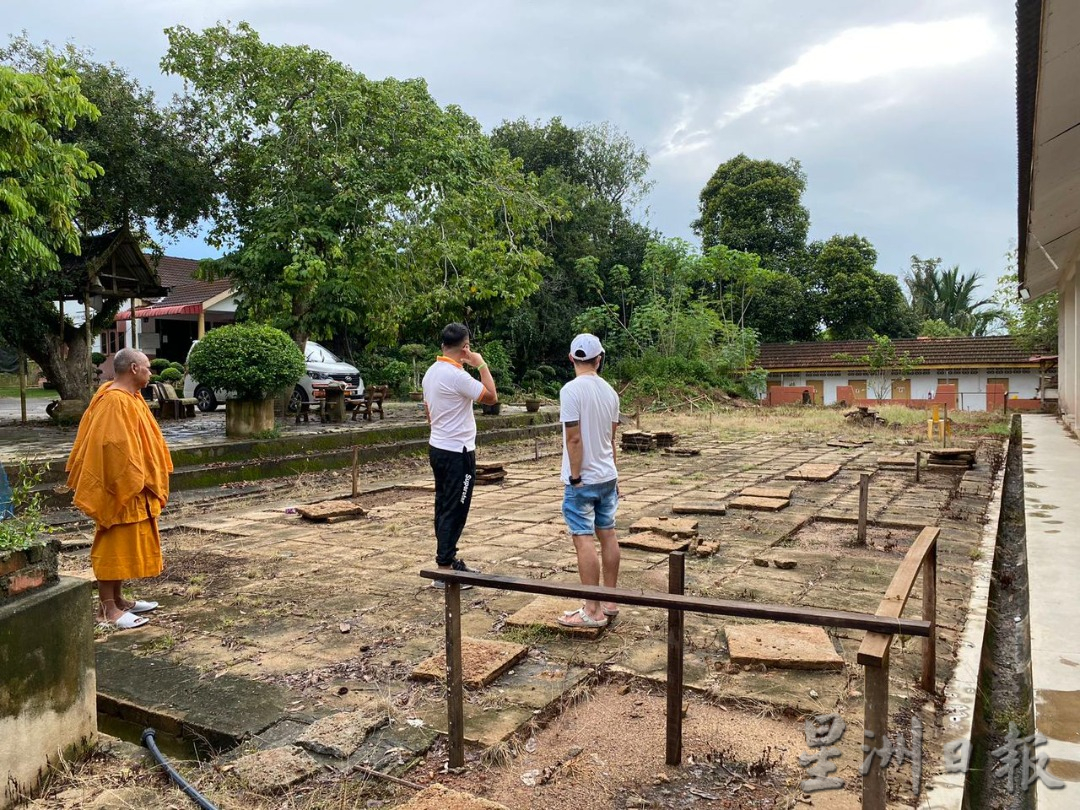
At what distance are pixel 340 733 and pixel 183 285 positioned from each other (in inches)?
1064

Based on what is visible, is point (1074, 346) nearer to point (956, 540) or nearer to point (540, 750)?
point (956, 540)

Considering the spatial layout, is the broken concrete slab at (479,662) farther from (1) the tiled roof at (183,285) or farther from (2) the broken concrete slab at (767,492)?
(1) the tiled roof at (183,285)

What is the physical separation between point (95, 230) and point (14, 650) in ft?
45.8

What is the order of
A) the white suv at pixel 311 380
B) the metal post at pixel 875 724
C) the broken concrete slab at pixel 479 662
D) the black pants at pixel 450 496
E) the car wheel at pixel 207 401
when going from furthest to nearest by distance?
1. the car wheel at pixel 207 401
2. the white suv at pixel 311 380
3. the black pants at pixel 450 496
4. the broken concrete slab at pixel 479 662
5. the metal post at pixel 875 724

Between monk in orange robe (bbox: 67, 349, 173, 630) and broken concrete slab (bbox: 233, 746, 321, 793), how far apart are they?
2080 mm

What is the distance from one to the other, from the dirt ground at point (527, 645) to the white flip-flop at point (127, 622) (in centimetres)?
12

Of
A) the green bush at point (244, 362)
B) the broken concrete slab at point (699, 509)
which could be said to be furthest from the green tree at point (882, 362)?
the green bush at point (244, 362)

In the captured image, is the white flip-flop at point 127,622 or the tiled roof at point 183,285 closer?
the white flip-flop at point 127,622

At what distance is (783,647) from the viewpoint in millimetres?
3834

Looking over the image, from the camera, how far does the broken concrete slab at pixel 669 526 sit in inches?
256

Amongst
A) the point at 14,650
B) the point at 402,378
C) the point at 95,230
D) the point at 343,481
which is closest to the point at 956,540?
the point at 14,650

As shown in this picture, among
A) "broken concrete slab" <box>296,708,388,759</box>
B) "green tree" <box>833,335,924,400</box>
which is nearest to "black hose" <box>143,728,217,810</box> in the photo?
"broken concrete slab" <box>296,708,388,759</box>

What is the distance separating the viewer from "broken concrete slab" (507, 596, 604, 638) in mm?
4152

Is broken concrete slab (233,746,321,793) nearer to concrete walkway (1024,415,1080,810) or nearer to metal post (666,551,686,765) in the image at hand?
metal post (666,551,686,765)
